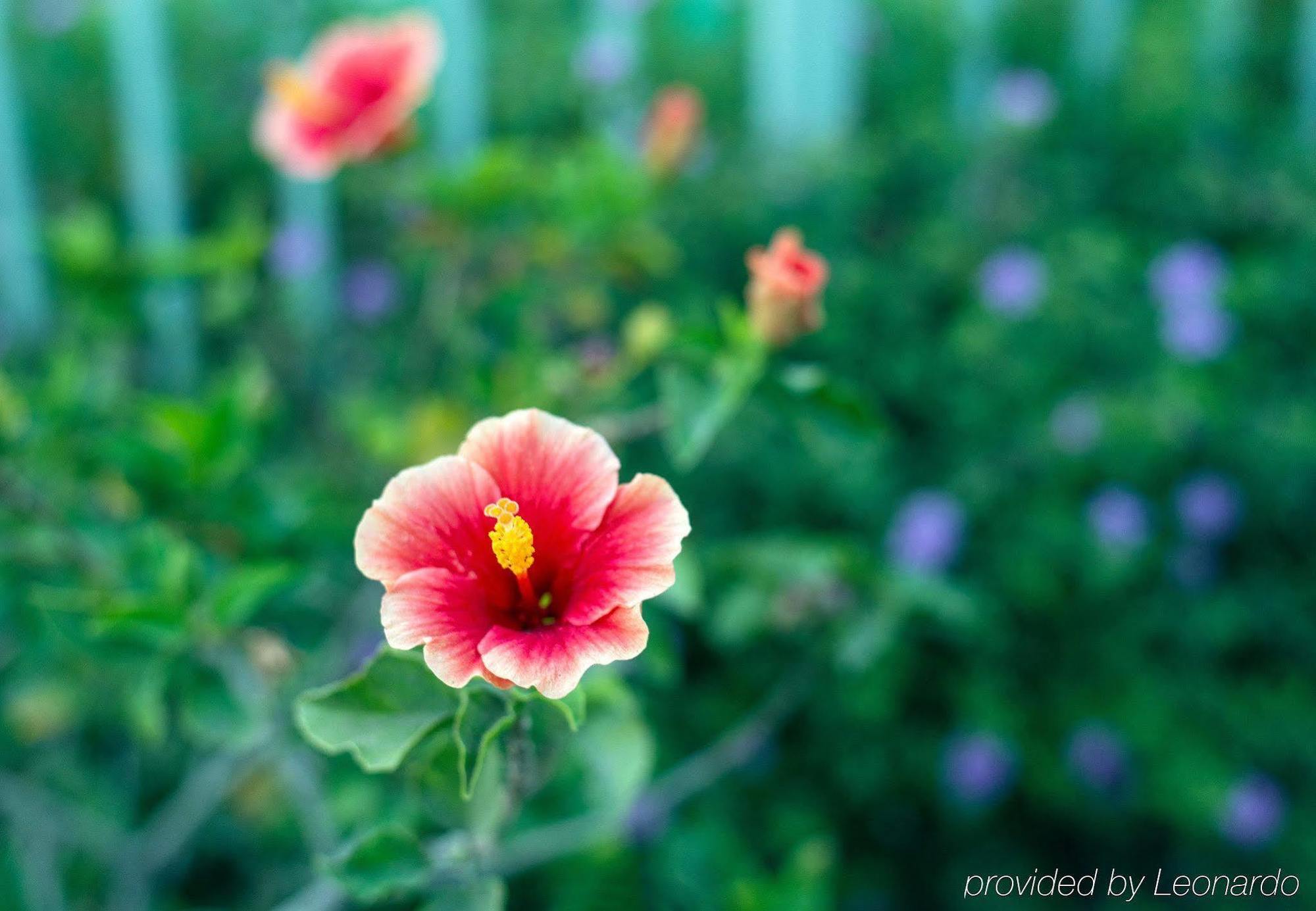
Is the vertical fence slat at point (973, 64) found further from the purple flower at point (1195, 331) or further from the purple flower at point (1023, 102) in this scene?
the purple flower at point (1195, 331)

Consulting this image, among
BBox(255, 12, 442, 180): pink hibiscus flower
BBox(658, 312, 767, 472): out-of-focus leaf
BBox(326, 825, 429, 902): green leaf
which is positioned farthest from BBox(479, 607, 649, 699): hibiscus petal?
BBox(255, 12, 442, 180): pink hibiscus flower

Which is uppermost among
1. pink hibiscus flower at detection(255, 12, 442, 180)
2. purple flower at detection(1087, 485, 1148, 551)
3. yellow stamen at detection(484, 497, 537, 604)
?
pink hibiscus flower at detection(255, 12, 442, 180)

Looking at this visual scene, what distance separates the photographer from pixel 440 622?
0.59m

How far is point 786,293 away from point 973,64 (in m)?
1.88

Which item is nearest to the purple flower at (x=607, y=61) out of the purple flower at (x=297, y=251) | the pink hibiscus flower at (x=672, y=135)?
the pink hibiscus flower at (x=672, y=135)

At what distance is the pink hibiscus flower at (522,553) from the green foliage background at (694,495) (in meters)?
0.06

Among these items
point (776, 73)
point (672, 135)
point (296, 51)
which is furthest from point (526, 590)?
point (776, 73)

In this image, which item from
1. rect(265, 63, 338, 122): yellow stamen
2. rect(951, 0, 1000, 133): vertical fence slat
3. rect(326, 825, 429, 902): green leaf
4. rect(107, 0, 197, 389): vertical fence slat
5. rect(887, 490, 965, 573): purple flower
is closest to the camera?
rect(326, 825, 429, 902): green leaf

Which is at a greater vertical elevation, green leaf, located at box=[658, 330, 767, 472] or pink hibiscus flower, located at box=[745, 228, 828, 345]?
pink hibiscus flower, located at box=[745, 228, 828, 345]

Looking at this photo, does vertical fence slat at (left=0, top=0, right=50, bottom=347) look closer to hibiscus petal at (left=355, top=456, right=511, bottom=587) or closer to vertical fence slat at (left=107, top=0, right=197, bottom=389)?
vertical fence slat at (left=107, top=0, right=197, bottom=389)

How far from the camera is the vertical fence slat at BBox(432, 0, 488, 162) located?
6.51 feet

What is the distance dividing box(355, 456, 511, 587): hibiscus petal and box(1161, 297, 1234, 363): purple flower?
1571 millimetres

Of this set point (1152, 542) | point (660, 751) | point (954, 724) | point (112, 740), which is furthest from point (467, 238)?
point (1152, 542)

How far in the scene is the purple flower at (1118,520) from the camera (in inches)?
67.1
